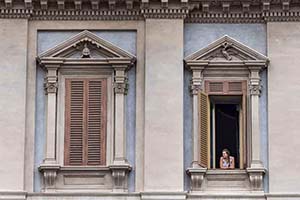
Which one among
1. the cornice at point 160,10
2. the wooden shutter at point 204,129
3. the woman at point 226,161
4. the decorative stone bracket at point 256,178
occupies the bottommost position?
the decorative stone bracket at point 256,178

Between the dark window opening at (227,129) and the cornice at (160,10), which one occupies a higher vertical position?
the cornice at (160,10)

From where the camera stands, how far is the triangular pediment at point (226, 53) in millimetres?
39906

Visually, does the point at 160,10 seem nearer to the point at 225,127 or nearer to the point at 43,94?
the point at 225,127

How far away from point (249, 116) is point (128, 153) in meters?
3.42

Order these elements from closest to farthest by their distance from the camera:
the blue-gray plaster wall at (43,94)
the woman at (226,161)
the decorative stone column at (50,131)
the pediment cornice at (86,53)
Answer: the decorative stone column at (50,131), the blue-gray plaster wall at (43,94), the woman at (226,161), the pediment cornice at (86,53)

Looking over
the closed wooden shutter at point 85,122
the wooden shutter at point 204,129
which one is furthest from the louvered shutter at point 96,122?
the wooden shutter at point 204,129

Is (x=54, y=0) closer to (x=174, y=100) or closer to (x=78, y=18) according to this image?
(x=78, y=18)

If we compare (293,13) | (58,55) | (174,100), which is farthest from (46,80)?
(293,13)

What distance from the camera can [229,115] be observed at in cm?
4028

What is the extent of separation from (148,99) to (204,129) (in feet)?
5.65

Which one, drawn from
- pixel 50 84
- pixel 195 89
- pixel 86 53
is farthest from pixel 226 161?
pixel 50 84

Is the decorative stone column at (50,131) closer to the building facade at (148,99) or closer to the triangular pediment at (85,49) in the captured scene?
the building facade at (148,99)

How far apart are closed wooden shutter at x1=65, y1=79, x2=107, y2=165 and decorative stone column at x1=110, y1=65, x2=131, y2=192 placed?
39 cm

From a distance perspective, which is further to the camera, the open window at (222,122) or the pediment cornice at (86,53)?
the pediment cornice at (86,53)
